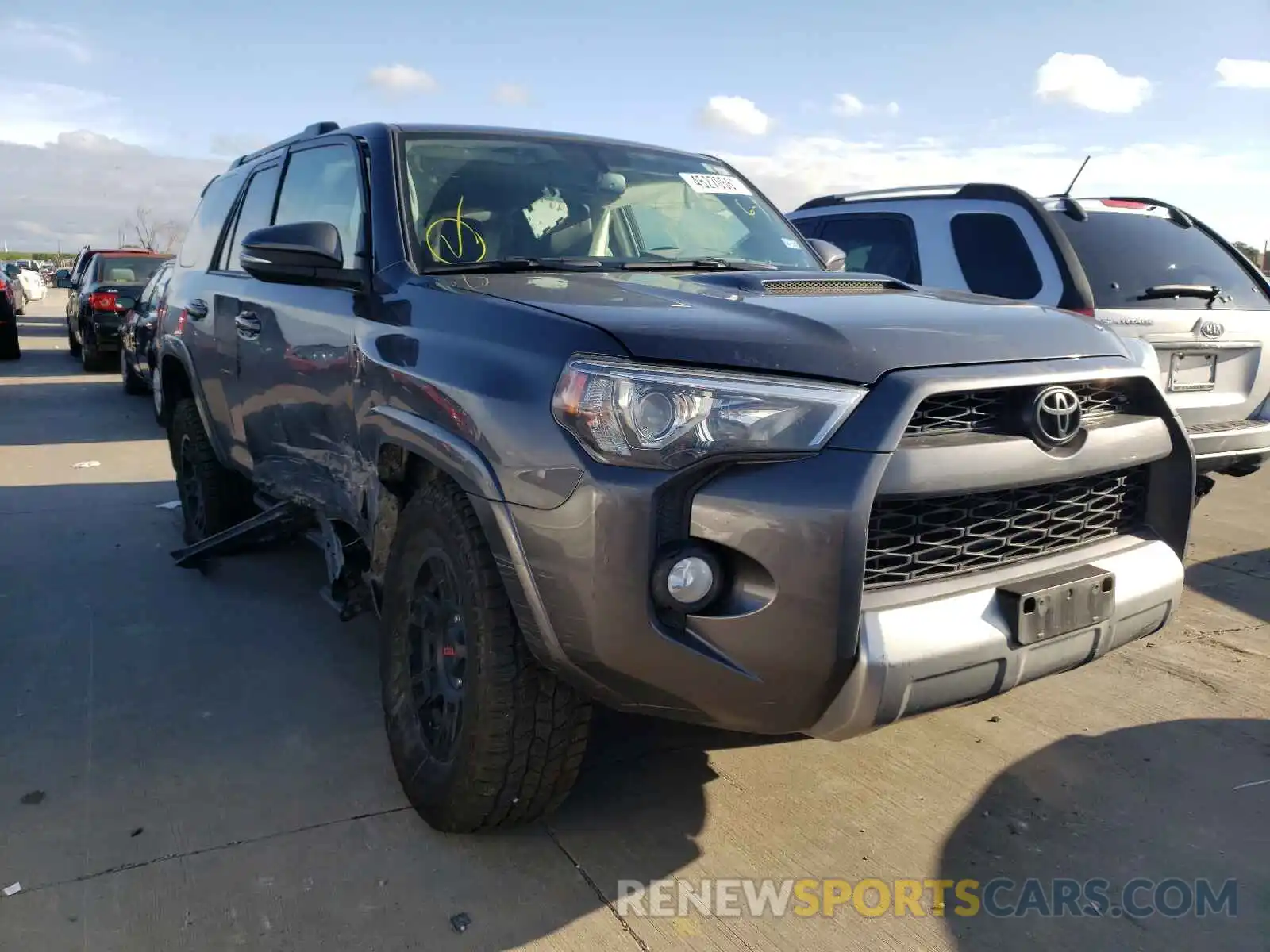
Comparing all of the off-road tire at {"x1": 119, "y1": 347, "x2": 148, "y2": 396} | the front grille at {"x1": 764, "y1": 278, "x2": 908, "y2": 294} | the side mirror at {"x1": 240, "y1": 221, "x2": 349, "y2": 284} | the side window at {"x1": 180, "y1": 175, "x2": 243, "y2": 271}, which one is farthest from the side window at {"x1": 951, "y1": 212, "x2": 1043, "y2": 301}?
the off-road tire at {"x1": 119, "y1": 347, "x2": 148, "y2": 396}

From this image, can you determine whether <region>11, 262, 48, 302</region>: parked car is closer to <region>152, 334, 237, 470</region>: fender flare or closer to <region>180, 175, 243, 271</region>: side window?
<region>180, 175, 243, 271</region>: side window

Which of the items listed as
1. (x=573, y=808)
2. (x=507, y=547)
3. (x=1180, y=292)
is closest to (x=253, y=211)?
(x=507, y=547)

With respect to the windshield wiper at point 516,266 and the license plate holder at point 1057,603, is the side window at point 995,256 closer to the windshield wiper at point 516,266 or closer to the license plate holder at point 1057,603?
the windshield wiper at point 516,266

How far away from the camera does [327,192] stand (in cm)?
370

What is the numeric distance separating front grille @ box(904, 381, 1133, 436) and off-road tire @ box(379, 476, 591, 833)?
1.03 metres

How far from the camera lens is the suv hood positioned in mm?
2170

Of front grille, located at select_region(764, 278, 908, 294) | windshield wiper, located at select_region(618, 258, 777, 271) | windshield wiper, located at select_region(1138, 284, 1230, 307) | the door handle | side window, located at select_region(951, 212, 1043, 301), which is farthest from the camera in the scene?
side window, located at select_region(951, 212, 1043, 301)

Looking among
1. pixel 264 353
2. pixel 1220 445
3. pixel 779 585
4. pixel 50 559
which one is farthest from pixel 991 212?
pixel 50 559

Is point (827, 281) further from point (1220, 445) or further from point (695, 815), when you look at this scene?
point (1220, 445)

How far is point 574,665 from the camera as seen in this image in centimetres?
227

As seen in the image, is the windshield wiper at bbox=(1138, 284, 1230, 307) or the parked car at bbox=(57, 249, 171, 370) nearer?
the windshield wiper at bbox=(1138, 284, 1230, 307)

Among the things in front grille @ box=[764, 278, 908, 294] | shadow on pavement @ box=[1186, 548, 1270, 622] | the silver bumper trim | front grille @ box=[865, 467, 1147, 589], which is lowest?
shadow on pavement @ box=[1186, 548, 1270, 622]

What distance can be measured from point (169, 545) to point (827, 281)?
165 inches

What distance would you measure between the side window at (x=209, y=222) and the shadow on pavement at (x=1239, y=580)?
499 cm
